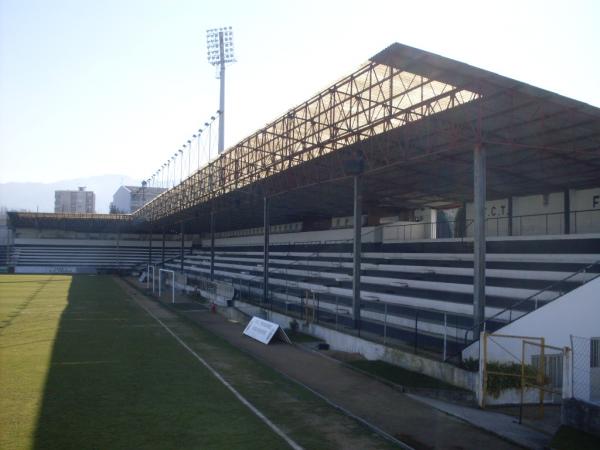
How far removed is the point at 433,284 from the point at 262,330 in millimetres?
6501

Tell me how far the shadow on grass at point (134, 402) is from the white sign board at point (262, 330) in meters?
3.06

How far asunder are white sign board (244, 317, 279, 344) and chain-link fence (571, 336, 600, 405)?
10.4m

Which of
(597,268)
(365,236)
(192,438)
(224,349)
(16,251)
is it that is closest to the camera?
(192,438)

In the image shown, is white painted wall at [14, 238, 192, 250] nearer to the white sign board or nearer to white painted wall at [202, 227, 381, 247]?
white painted wall at [202, 227, 381, 247]

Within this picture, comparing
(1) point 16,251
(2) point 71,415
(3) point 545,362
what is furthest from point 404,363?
(1) point 16,251

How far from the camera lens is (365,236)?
32.9 metres

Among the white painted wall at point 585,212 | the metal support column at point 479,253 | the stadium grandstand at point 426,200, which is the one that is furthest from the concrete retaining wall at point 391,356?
the white painted wall at point 585,212

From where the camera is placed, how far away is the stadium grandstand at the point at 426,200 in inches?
Result: 538

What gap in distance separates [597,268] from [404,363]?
5.49 meters

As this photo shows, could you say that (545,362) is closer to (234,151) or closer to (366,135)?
(366,135)

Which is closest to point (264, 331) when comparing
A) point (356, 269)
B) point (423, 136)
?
point (356, 269)

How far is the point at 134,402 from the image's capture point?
35.1 feet

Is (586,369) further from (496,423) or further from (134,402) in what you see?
(134,402)

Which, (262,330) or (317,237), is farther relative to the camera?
(317,237)
